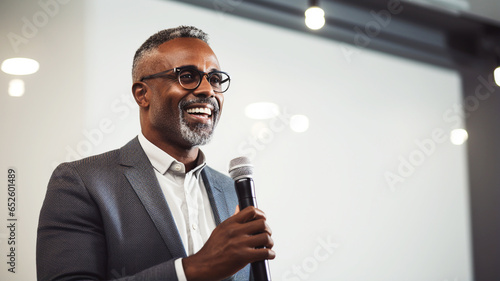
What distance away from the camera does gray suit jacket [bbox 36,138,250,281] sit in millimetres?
1330

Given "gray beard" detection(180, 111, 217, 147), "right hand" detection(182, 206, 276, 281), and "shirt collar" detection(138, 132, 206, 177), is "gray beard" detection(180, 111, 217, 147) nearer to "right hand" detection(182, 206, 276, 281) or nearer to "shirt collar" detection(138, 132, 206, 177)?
"shirt collar" detection(138, 132, 206, 177)

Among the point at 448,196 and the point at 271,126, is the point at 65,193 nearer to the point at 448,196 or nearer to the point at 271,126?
the point at 271,126

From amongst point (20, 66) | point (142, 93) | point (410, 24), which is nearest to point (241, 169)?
point (142, 93)

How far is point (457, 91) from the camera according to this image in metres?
3.72

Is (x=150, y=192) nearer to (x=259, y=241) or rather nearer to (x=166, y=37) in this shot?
(x=259, y=241)

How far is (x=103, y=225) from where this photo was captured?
1428 mm

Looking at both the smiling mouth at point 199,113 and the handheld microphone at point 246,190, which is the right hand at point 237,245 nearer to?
the handheld microphone at point 246,190

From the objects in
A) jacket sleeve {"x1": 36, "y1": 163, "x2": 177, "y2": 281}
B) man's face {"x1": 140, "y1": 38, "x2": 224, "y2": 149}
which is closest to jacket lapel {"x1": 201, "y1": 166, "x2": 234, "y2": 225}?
man's face {"x1": 140, "y1": 38, "x2": 224, "y2": 149}

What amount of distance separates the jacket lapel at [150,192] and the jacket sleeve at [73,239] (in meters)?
0.16

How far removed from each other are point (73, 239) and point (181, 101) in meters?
0.60

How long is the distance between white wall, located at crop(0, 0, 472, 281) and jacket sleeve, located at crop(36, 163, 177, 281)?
78 centimetres

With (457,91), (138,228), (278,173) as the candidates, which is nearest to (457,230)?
(457,91)

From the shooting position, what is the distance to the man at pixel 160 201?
1207 mm

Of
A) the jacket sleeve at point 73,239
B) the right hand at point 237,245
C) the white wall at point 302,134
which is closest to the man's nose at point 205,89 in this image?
the jacket sleeve at point 73,239
